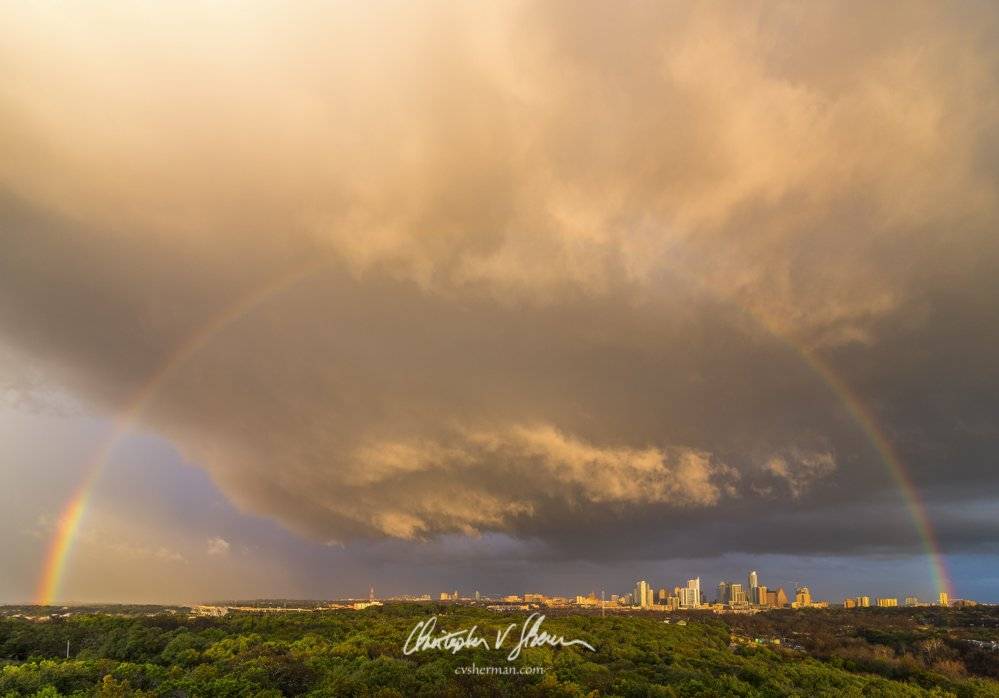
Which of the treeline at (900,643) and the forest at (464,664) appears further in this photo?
the treeline at (900,643)

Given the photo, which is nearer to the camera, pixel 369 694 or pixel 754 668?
pixel 369 694

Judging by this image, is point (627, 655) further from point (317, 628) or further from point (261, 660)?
point (317, 628)

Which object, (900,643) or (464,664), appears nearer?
(464,664)

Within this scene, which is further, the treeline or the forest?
the treeline

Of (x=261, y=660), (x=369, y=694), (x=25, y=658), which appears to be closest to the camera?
(x=369, y=694)

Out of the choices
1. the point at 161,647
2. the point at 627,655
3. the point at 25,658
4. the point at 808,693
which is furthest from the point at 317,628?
the point at 808,693

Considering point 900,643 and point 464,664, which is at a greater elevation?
point 464,664

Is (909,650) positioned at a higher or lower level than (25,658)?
higher

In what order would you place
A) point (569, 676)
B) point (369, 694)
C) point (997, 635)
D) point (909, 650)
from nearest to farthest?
point (369, 694) → point (569, 676) → point (909, 650) → point (997, 635)
